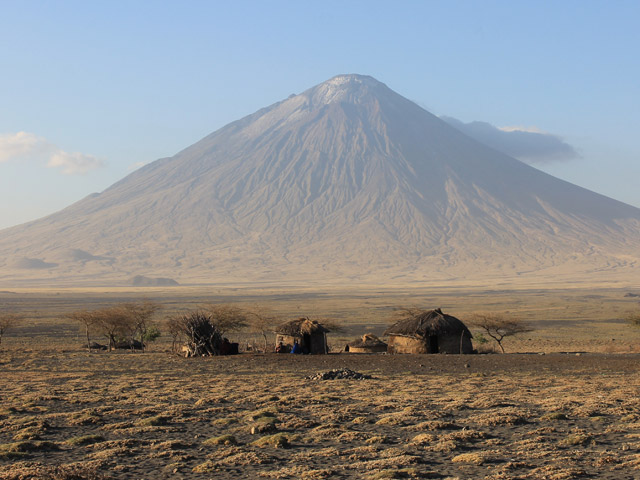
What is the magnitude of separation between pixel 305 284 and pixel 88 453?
137324 mm

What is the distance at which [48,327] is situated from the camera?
54.8 metres

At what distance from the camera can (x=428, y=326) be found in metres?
33.1

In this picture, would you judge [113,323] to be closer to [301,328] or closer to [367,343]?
[301,328]

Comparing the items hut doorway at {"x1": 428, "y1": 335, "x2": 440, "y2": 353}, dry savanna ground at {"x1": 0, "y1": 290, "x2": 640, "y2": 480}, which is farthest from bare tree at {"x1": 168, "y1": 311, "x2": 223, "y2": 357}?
hut doorway at {"x1": 428, "y1": 335, "x2": 440, "y2": 353}

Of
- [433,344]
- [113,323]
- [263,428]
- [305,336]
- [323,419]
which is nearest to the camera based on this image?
[263,428]

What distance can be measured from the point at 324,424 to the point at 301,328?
19515 millimetres

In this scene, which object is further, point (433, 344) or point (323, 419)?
point (433, 344)

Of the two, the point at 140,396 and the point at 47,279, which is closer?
the point at 140,396

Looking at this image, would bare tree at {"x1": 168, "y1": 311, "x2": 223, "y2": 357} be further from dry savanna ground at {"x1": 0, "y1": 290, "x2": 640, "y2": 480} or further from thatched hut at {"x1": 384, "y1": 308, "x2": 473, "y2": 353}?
thatched hut at {"x1": 384, "y1": 308, "x2": 473, "y2": 353}

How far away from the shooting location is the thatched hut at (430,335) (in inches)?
1303

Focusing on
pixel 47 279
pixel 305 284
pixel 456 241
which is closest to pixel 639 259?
pixel 456 241

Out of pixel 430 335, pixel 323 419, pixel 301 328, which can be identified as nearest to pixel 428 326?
pixel 430 335

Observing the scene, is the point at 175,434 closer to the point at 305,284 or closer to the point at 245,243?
the point at 305,284

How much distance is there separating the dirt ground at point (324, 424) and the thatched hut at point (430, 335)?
6352 millimetres
